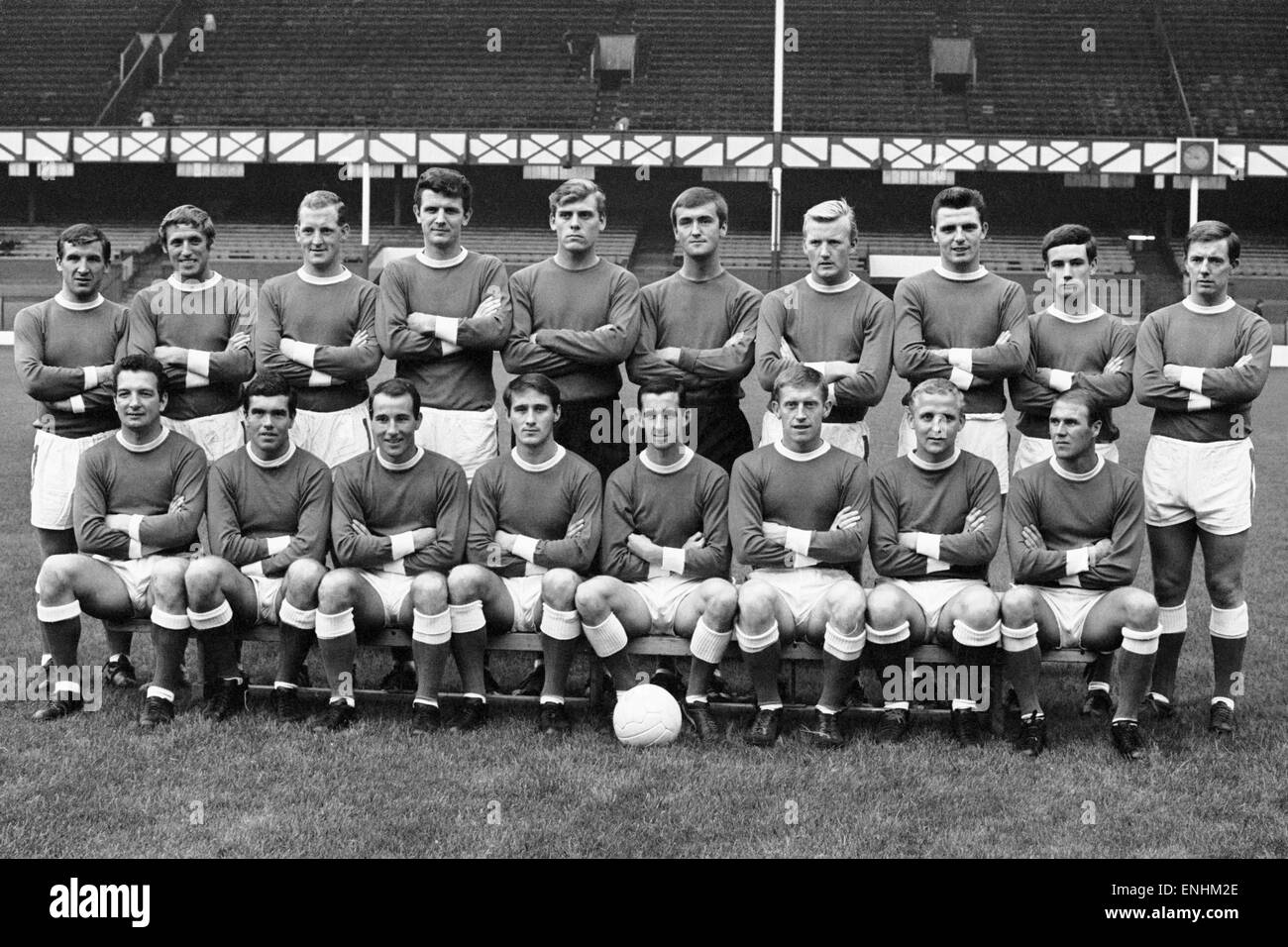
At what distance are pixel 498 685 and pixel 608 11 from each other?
32594 millimetres

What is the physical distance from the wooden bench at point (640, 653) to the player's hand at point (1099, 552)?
0.38 m

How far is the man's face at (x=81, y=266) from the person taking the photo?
588 centimetres

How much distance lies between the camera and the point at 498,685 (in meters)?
6.09

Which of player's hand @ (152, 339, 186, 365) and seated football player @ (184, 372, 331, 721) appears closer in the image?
seated football player @ (184, 372, 331, 721)

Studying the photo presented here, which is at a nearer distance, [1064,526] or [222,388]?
[1064,526]

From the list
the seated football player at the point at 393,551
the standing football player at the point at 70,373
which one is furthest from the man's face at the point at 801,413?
the standing football player at the point at 70,373

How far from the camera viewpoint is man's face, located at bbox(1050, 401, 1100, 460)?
5289 mm

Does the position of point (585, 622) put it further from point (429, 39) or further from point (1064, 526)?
point (429, 39)

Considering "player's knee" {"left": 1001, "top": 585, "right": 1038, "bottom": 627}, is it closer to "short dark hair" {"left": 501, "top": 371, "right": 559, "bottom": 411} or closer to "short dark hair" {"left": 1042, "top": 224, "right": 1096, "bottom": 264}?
"short dark hair" {"left": 1042, "top": 224, "right": 1096, "bottom": 264}

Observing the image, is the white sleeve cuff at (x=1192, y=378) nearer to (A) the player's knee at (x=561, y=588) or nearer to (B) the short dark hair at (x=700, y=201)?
(B) the short dark hair at (x=700, y=201)

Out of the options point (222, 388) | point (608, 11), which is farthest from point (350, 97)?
point (222, 388)

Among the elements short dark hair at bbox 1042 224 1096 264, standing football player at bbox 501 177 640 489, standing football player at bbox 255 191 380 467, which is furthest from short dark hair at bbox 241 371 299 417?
short dark hair at bbox 1042 224 1096 264

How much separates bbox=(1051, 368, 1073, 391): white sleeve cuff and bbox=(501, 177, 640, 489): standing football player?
1.80 m

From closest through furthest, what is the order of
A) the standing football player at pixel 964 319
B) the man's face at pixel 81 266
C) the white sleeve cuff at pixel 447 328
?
1. the standing football player at pixel 964 319
2. the white sleeve cuff at pixel 447 328
3. the man's face at pixel 81 266
